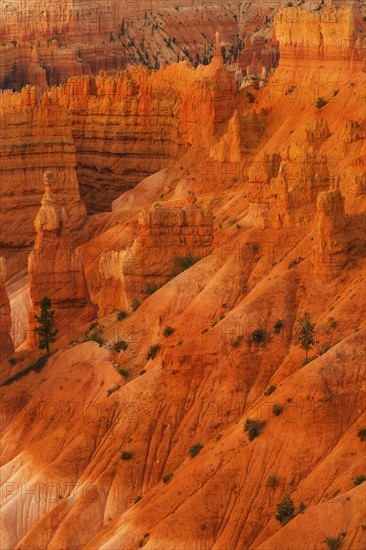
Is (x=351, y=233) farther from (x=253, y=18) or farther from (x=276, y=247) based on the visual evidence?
(x=253, y=18)

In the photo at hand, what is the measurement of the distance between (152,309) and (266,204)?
18.9ft

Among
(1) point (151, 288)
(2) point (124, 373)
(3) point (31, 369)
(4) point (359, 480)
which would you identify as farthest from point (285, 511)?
(1) point (151, 288)

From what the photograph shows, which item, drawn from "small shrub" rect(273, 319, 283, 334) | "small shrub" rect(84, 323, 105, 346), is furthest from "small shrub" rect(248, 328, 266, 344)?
"small shrub" rect(84, 323, 105, 346)

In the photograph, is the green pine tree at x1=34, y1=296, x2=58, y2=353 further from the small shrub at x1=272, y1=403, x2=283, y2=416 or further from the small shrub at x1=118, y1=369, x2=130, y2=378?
the small shrub at x1=272, y1=403, x2=283, y2=416

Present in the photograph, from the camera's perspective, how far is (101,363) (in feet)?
275

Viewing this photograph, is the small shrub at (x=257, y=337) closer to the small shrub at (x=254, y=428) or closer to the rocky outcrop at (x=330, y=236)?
the rocky outcrop at (x=330, y=236)

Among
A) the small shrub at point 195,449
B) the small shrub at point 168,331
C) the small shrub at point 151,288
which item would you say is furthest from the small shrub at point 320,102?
the small shrub at point 195,449

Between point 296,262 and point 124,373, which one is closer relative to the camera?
point 296,262

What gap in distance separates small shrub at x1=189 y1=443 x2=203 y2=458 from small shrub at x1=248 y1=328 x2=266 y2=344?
3938mm

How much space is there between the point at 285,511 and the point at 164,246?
65.8 feet

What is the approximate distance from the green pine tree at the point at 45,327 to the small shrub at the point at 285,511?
19926mm

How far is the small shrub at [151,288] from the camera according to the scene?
87500 mm

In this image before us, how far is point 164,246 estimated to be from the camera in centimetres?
8775

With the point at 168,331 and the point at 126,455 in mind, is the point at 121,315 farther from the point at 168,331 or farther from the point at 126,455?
the point at 126,455
